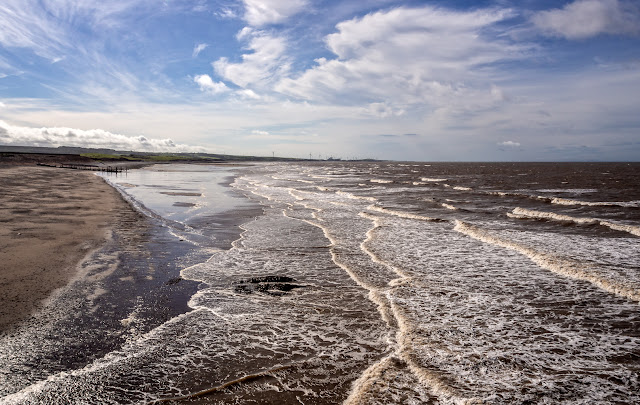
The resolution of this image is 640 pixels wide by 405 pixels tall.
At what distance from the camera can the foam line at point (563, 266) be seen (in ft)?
33.8

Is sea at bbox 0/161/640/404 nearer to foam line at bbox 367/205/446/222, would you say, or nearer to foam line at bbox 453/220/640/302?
foam line at bbox 453/220/640/302

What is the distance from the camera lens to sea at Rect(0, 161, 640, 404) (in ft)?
18.7

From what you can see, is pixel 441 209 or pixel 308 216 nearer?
pixel 308 216

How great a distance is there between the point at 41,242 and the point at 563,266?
57.2 ft

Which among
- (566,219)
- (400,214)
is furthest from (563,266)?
(400,214)

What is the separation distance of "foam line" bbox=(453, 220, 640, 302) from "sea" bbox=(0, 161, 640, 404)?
77 millimetres

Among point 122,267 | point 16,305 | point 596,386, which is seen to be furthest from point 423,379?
point 122,267

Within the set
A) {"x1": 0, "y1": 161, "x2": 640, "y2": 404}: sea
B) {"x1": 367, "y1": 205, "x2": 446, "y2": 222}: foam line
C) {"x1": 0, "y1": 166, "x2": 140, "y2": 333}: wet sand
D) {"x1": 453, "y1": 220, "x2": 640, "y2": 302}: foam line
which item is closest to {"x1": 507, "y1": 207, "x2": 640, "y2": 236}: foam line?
{"x1": 0, "y1": 161, "x2": 640, "y2": 404}: sea

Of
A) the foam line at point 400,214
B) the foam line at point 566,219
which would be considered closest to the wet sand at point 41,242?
the foam line at point 400,214

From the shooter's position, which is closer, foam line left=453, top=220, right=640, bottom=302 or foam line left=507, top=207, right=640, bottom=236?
foam line left=453, top=220, right=640, bottom=302

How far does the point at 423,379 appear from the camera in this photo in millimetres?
6039

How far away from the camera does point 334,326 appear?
314 inches

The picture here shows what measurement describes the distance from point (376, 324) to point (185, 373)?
385cm

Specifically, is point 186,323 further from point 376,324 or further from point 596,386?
point 596,386
